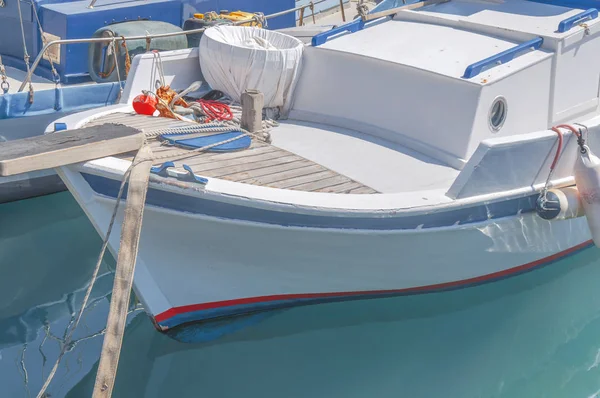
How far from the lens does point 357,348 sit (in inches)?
259

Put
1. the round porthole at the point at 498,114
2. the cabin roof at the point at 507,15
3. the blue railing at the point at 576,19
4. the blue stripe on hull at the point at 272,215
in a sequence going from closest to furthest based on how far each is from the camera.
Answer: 1. the blue stripe on hull at the point at 272,215
2. the round porthole at the point at 498,114
3. the blue railing at the point at 576,19
4. the cabin roof at the point at 507,15

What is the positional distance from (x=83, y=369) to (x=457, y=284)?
10.1 ft

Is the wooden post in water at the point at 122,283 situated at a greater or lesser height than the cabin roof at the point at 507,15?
lesser

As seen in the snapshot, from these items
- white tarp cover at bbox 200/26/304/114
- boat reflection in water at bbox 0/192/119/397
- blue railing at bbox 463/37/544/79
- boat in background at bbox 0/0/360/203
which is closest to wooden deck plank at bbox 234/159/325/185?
white tarp cover at bbox 200/26/304/114

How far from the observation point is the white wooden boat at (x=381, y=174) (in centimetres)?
582

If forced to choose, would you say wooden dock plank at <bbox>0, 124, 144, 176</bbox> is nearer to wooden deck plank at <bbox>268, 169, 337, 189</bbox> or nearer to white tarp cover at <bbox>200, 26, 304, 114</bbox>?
wooden deck plank at <bbox>268, 169, 337, 189</bbox>

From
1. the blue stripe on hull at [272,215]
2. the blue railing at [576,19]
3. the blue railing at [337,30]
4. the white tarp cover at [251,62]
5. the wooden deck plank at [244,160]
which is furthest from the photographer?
the blue railing at [337,30]

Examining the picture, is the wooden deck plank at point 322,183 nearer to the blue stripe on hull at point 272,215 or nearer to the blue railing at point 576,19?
the blue stripe on hull at point 272,215

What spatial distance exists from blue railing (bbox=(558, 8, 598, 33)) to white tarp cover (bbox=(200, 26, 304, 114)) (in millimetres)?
2309

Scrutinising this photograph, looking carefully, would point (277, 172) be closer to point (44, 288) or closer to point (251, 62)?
point (251, 62)

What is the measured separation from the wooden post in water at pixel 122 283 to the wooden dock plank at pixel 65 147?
0.92 feet

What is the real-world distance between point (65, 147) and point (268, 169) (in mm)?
1521

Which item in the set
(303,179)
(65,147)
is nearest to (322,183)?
(303,179)

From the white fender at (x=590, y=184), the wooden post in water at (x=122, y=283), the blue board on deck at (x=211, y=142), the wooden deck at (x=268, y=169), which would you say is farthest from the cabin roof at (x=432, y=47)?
the wooden post in water at (x=122, y=283)
